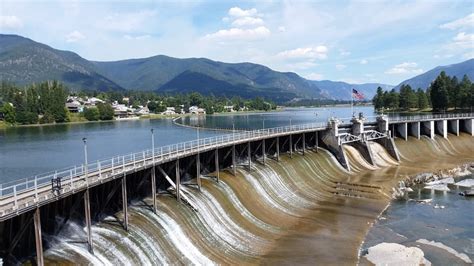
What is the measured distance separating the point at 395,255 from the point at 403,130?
68507 millimetres

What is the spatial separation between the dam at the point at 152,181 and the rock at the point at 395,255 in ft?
35.1

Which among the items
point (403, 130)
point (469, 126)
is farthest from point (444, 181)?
point (469, 126)

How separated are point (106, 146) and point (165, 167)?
63471 mm

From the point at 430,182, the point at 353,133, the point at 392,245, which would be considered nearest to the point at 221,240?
the point at 392,245

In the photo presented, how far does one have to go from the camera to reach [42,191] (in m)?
29.8

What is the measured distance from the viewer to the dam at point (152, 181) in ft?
90.5

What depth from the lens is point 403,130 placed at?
102 metres

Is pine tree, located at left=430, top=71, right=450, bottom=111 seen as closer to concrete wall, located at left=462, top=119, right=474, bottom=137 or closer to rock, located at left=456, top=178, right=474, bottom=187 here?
concrete wall, located at left=462, top=119, right=474, bottom=137

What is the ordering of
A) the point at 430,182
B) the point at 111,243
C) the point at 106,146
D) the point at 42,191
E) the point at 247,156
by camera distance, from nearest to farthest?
the point at 42,191 → the point at 111,243 → the point at 247,156 → the point at 430,182 → the point at 106,146

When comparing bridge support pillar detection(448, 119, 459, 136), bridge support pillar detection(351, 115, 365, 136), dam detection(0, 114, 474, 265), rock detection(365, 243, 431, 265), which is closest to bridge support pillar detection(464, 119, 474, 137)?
bridge support pillar detection(448, 119, 459, 136)

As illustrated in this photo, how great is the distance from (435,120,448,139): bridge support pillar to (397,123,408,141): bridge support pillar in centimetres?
1441

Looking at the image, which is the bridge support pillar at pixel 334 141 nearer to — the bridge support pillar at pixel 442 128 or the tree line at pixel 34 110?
the bridge support pillar at pixel 442 128

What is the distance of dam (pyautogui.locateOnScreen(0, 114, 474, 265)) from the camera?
90.5 ft

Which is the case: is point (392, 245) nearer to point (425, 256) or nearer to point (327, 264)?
point (425, 256)
